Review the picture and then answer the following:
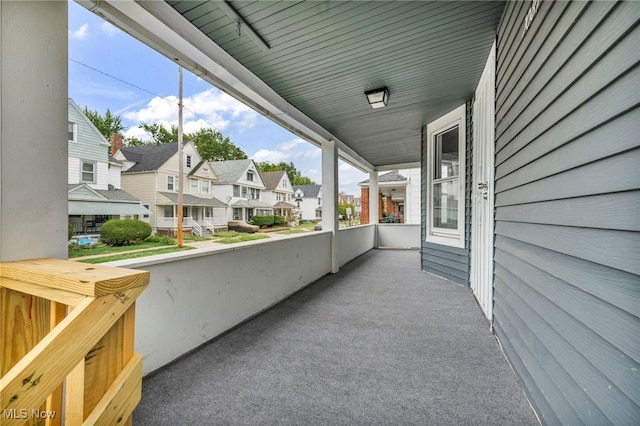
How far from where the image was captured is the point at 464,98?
3664 mm

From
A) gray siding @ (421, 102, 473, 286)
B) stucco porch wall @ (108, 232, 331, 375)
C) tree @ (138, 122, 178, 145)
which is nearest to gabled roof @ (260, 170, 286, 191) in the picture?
stucco porch wall @ (108, 232, 331, 375)

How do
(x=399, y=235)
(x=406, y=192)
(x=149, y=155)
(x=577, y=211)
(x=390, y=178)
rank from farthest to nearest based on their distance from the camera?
1. (x=390, y=178)
2. (x=406, y=192)
3. (x=399, y=235)
4. (x=149, y=155)
5. (x=577, y=211)

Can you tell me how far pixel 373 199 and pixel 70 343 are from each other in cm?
776

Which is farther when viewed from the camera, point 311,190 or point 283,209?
point 311,190

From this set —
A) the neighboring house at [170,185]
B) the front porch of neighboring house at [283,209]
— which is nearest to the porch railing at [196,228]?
the neighboring house at [170,185]

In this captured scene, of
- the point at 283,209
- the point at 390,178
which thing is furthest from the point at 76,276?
the point at 390,178

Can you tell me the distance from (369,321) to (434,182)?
2.90 m

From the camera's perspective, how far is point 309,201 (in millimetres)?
4777

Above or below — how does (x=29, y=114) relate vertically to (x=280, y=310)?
above

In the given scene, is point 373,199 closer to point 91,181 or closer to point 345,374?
point 345,374

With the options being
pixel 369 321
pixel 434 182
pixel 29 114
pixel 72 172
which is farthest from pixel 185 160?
pixel 434 182

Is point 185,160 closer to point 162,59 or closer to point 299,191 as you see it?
point 162,59

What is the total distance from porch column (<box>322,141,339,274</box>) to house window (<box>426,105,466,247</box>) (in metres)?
1.63

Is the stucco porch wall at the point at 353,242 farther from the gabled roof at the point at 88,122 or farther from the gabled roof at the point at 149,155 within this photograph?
the gabled roof at the point at 88,122
